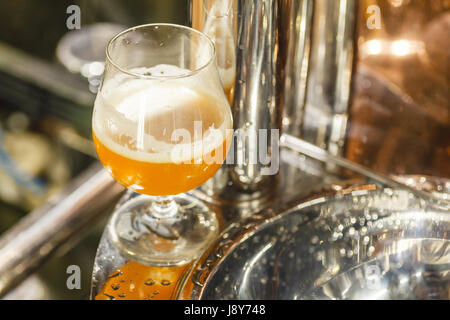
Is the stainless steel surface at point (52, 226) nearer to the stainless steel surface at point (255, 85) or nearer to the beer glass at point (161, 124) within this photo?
the beer glass at point (161, 124)

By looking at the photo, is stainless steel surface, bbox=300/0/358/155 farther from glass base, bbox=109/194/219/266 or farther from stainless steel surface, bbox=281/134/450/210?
glass base, bbox=109/194/219/266

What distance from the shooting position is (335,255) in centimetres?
66

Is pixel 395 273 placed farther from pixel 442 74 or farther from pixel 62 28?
pixel 62 28

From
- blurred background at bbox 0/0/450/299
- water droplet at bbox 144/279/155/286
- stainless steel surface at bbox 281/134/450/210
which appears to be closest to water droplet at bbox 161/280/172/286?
water droplet at bbox 144/279/155/286

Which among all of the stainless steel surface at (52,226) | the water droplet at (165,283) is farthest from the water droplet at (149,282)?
the stainless steel surface at (52,226)

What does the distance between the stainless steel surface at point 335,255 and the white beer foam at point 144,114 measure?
0.11 meters

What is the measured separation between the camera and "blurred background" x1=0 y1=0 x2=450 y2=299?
80 cm

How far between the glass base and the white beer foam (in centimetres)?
11

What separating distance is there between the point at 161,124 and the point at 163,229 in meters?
0.15

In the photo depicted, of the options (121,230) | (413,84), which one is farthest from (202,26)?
(413,84)

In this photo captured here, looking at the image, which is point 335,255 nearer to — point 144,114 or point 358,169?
point 358,169

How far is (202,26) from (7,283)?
334 mm

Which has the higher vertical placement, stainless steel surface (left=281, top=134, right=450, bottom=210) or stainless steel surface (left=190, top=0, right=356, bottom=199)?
stainless steel surface (left=190, top=0, right=356, bottom=199)
